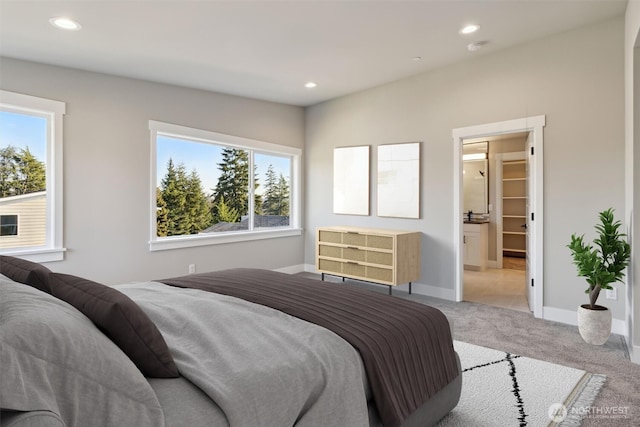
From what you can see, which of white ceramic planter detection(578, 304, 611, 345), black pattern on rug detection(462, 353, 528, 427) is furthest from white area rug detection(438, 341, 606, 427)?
white ceramic planter detection(578, 304, 611, 345)

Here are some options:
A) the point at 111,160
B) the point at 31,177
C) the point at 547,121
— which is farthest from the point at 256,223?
the point at 547,121

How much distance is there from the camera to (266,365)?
1301 mm

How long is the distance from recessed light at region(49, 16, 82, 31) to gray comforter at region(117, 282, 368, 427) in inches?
99.0

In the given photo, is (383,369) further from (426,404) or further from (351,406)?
(426,404)

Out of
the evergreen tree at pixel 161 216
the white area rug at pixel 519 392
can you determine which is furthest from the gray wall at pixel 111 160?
the white area rug at pixel 519 392

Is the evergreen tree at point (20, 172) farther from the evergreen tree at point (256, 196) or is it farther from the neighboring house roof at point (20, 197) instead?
the evergreen tree at point (256, 196)

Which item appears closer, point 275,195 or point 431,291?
point 431,291

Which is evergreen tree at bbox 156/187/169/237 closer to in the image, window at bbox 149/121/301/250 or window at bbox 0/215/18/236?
window at bbox 149/121/301/250

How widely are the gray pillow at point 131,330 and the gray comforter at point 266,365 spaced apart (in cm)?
8

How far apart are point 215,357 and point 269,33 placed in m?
2.95

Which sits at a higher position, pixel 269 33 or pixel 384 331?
pixel 269 33

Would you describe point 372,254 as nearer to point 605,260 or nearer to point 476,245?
point 605,260

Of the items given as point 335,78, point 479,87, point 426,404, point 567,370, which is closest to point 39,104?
point 335,78

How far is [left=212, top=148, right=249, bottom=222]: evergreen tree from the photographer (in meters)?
5.27
